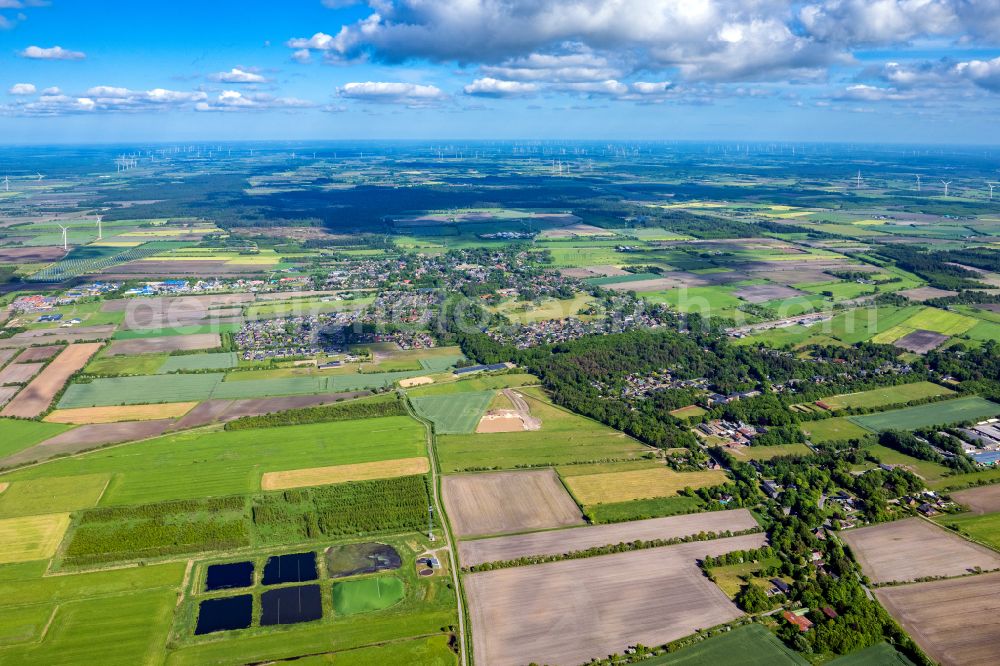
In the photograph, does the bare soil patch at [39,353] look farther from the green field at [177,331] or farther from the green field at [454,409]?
the green field at [454,409]

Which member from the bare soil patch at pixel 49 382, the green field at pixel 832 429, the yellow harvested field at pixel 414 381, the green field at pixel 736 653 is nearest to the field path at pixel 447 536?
the yellow harvested field at pixel 414 381

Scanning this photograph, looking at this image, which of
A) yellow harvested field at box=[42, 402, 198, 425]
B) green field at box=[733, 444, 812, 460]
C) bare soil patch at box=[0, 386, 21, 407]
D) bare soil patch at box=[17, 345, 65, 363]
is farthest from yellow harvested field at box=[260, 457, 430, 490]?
bare soil patch at box=[17, 345, 65, 363]

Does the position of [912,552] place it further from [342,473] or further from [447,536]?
[342,473]

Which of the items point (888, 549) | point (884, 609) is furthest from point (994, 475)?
point (884, 609)

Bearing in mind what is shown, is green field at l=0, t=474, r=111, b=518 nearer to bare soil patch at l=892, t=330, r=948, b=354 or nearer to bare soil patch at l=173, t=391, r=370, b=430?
bare soil patch at l=173, t=391, r=370, b=430

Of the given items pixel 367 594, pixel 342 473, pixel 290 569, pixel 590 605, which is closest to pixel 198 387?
pixel 342 473

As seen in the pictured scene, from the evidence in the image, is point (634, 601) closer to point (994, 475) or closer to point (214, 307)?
point (994, 475)

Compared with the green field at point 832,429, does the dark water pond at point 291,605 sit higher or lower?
lower
